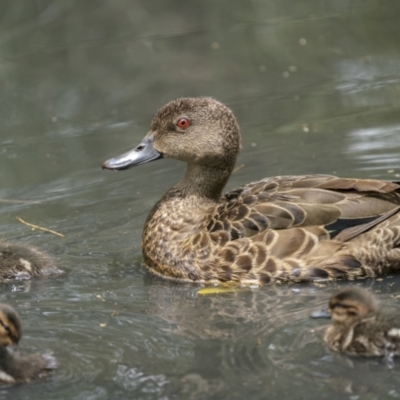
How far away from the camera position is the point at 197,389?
534cm

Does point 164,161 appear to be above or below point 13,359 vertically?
below

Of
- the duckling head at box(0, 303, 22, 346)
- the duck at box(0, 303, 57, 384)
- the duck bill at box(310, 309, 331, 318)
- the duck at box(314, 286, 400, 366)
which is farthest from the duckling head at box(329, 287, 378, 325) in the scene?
the duckling head at box(0, 303, 22, 346)

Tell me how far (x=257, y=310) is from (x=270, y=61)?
6821 mm

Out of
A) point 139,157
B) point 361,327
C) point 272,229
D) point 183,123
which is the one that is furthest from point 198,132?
point 361,327

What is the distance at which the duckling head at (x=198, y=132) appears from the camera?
7.57 meters

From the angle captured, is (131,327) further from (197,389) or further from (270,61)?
(270,61)

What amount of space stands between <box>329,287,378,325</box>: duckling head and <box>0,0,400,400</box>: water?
0.65 ft

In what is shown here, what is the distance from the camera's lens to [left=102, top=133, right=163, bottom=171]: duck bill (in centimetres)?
776

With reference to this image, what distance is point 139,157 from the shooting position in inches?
306

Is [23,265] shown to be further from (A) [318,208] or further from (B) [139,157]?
(A) [318,208]

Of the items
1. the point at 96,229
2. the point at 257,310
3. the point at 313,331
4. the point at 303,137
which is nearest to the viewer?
the point at 313,331

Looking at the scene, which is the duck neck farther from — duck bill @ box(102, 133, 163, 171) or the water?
the water

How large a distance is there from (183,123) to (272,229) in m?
1.08

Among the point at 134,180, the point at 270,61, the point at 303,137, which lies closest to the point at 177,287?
the point at 134,180
